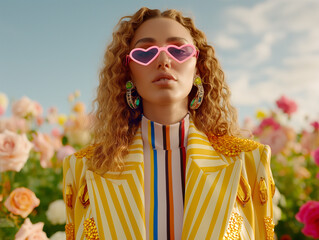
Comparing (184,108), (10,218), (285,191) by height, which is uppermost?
(184,108)

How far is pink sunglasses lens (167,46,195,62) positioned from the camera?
83.7 inches

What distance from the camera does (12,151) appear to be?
3150 mm

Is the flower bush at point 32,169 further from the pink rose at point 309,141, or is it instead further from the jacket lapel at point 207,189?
the pink rose at point 309,141

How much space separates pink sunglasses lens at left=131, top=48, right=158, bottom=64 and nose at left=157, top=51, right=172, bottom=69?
0.05m

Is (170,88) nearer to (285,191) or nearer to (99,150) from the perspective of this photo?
(99,150)

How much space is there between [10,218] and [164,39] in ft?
7.09

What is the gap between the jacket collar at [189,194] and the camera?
1.90m

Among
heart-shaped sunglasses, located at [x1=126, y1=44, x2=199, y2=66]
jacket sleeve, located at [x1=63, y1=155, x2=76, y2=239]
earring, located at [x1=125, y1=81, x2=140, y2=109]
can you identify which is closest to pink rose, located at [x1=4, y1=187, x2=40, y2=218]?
jacket sleeve, located at [x1=63, y1=155, x2=76, y2=239]

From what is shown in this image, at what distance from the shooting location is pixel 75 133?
201 inches

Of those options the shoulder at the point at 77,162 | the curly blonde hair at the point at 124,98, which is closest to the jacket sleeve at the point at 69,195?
the shoulder at the point at 77,162

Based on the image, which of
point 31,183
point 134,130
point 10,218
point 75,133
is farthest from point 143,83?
point 75,133

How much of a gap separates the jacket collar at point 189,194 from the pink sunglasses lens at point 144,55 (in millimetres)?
494

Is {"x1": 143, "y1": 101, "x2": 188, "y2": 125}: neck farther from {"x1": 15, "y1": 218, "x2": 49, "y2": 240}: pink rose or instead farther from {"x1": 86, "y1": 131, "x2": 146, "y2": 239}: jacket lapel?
{"x1": 15, "y1": 218, "x2": 49, "y2": 240}: pink rose

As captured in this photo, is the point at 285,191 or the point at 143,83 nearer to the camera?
the point at 143,83
